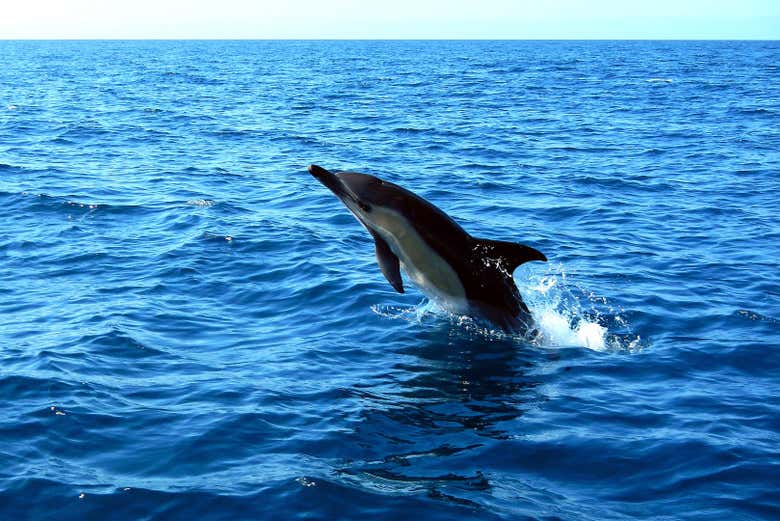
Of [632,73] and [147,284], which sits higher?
[632,73]

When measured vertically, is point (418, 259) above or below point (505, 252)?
below

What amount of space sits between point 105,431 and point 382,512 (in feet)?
10.5

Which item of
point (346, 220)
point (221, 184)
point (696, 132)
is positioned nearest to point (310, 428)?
point (346, 220)

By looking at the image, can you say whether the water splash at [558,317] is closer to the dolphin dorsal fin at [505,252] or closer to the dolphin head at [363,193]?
the dolphin dorsal fin at [505,252]

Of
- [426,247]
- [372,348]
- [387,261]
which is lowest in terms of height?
[372,348]

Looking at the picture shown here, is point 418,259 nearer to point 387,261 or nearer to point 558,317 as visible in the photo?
point 387,261

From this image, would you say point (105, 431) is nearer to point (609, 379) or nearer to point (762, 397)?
point (609, 379)

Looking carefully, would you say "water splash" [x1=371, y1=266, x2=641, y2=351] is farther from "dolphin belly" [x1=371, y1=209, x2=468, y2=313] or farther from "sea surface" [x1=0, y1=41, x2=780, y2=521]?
"dolphin belly" [x1=371, y1=209, x2=468, y2=313]

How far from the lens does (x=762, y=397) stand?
10.1 meters

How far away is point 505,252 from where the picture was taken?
11008 mm

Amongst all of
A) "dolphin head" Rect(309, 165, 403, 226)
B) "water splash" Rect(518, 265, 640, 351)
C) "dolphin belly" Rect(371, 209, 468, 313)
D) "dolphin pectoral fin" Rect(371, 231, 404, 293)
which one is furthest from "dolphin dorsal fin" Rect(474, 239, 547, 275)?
"water splash" Rect(518, 265, 640, 351)

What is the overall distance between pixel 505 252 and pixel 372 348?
7.13ft

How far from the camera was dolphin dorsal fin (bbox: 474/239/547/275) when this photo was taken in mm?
10875

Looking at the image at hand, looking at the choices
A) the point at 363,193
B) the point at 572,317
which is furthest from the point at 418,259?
the point at 572,317
